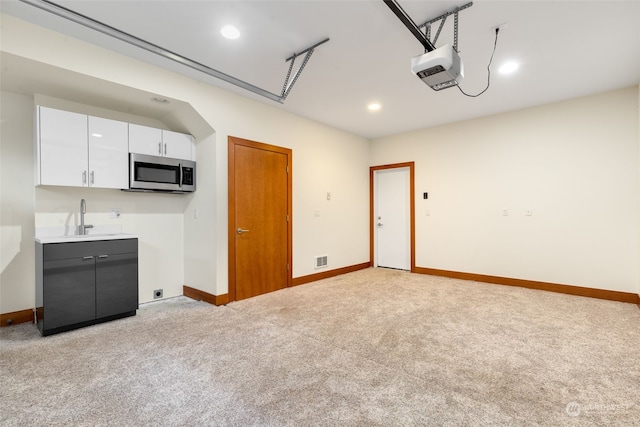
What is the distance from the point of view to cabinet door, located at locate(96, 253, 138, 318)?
3.00 metres

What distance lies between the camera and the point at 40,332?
278cm

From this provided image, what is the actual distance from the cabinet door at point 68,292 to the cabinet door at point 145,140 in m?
1.30

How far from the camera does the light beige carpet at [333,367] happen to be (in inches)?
66.8

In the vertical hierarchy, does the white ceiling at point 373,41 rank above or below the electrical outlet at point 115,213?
above

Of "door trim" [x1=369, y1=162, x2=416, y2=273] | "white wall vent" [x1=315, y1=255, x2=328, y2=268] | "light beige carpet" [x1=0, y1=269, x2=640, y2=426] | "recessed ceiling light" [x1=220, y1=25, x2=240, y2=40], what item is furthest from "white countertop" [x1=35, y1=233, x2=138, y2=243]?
"door trim" [x1=369, y1=162, x2=416, y2=273]

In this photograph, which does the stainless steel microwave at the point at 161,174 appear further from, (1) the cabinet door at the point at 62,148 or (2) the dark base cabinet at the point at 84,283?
(2) the dark base cabinet at the point at 84,283

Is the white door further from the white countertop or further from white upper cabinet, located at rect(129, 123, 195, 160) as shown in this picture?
the white countertop

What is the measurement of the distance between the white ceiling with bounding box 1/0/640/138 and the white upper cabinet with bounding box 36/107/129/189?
2.74ft

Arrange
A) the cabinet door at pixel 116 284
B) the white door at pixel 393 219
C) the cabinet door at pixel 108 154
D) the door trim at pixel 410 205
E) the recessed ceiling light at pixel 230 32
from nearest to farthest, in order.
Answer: the recessed ceiling light at pixel 230 32
the cabinet door at pixel 116 284
the cabinet door at pixel 108 154
the door trim at pixel 410 205
the white door at pixel 393 219

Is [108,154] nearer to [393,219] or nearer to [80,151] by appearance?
[80,151]

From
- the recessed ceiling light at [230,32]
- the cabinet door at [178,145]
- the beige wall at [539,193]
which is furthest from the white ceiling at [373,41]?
the cabinet door at [178,145]

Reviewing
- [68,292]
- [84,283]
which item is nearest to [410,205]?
[84,283]

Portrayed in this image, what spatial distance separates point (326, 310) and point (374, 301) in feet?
2.31

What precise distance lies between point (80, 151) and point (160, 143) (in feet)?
2.61
